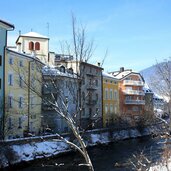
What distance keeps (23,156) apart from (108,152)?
10979 millimetres

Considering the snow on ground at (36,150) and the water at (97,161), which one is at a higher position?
the snow on ground at (36,150)

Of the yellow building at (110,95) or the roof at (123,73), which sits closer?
the yellow building at (110,95)

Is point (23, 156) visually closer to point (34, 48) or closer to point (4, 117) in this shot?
point (4, 117)

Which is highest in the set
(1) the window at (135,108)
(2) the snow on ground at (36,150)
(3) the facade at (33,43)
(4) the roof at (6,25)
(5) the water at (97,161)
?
(3) the facade at (33,43)

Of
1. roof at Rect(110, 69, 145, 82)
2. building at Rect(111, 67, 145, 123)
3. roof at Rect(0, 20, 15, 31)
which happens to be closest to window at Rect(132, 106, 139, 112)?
building at Rect(111, 67, 145, 123)

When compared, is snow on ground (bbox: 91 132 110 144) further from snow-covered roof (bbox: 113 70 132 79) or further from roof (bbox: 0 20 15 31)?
snow-covered roof (bbox: 113 70 132 79)

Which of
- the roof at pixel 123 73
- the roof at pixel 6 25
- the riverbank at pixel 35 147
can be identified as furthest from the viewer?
the roof at pixel 123 73

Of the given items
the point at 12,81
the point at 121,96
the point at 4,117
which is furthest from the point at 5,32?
the point at 121,96

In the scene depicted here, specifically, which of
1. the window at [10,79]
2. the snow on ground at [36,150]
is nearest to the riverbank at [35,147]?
the snow on ground at [36,150]

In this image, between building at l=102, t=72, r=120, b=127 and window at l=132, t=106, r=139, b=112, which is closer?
building at l=102, t=72, r=120, b=127

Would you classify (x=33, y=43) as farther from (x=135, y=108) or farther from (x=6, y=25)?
(x=135, y=108)

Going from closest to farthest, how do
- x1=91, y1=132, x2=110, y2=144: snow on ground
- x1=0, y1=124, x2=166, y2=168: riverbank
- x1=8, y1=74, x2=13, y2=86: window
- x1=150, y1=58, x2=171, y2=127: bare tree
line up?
x1=150, y1=58, x2=171, y2=127: bare tree, x1=0, y1=124, x2=166, y2=168: riverbank, x1=8, y1=74, x2=13, y2=86: window, x1=91, y1=132, x2=110, y2=144: snow on ground

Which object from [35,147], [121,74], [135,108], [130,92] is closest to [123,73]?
[121,74]

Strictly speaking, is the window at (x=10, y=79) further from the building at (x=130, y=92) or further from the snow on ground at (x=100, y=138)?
the building at (x=130, y=92)
